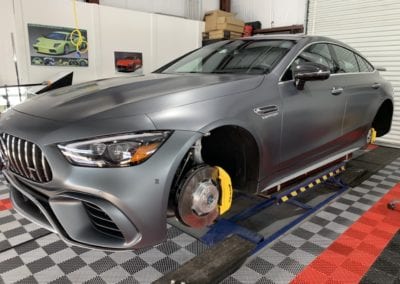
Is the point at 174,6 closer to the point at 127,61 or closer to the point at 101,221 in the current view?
the point at 127,61

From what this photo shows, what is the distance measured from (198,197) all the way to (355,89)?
1825 mm

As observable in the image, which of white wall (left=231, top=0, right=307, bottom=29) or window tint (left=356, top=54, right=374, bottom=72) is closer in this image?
window tint (left=356, top=54, right=374, bottom=72)

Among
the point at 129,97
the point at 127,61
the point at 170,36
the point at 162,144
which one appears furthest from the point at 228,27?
the point at 162,144

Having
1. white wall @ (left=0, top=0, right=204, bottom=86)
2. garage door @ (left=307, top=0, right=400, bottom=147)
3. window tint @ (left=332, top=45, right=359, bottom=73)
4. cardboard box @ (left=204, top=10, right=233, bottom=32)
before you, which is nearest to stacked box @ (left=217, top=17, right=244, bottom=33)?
cardboard box @ (left=204, top=10, right=233, bottom=32)

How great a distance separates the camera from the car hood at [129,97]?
1.26 m

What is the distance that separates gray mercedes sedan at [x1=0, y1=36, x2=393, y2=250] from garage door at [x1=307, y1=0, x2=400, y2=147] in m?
3.48

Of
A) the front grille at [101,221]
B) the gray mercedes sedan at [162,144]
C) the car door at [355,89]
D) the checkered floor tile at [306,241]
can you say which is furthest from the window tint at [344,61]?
the front grille at [101,221]

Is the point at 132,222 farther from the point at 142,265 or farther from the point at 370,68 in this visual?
the point at 370,68

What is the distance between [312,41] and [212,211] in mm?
1432

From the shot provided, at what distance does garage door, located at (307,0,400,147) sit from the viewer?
485 centimetres

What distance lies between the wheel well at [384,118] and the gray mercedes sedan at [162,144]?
4.97 ft

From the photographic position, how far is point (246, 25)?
679 centimetres

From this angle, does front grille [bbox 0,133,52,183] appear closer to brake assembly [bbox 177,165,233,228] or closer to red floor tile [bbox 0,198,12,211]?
brake assembly [bbox 177,165,233,228]

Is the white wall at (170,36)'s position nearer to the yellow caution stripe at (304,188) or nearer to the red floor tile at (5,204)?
the red floor tile at (5,204)
